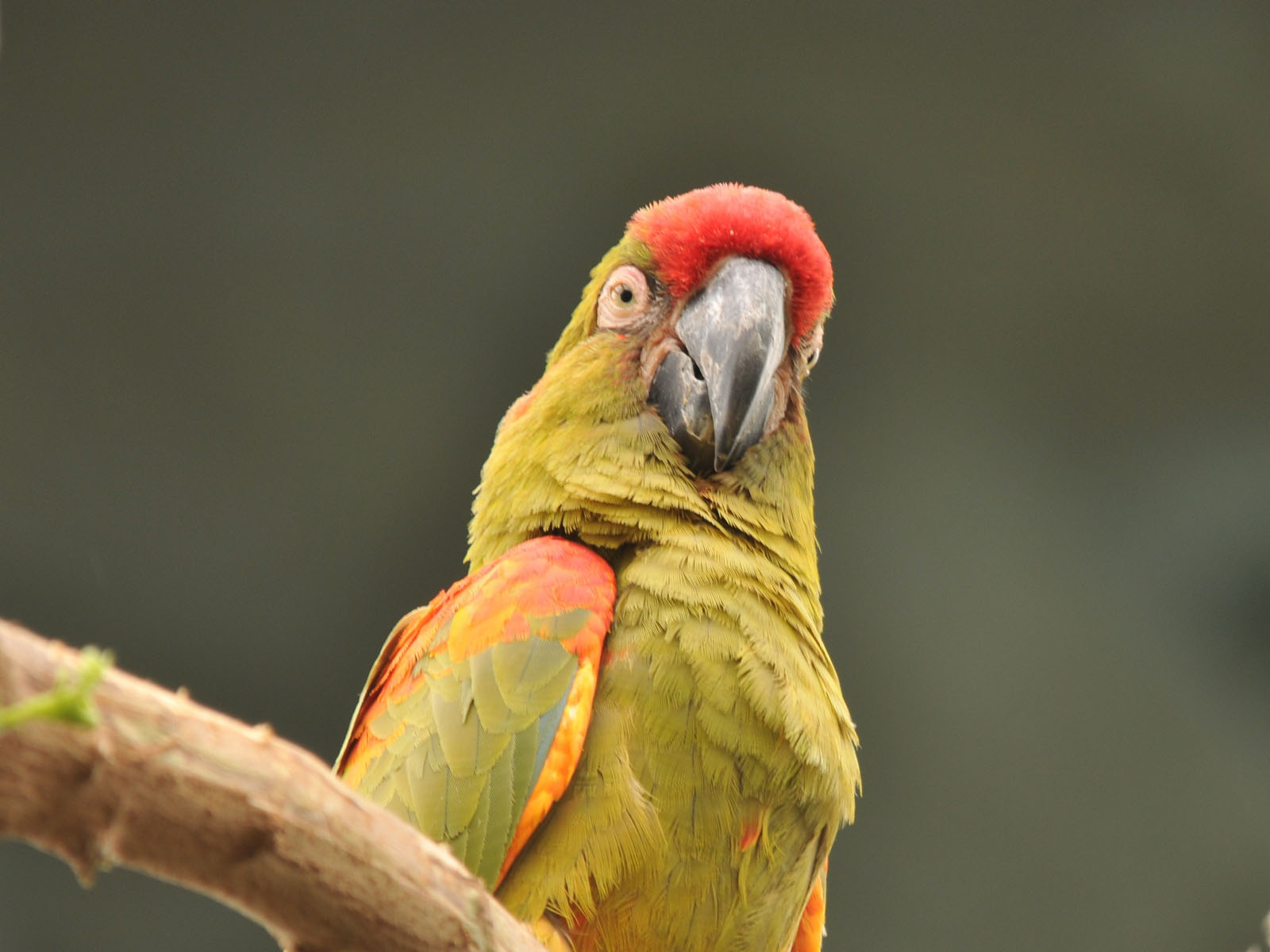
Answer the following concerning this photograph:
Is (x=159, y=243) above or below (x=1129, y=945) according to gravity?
above

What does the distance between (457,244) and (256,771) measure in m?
3.95

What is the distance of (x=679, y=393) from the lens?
2529mm

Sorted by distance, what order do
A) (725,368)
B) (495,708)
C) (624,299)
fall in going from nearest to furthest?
1. (495,708)
2. (725,368)
3. (624,299)

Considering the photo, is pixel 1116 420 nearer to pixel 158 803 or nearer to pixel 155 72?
pixel 155 72

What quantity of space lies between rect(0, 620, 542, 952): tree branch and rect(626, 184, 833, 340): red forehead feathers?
158cm

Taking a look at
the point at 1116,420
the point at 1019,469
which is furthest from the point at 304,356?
the point at 1116,420

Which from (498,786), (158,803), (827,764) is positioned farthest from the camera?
(827,764)

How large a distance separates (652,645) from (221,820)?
1.09 m

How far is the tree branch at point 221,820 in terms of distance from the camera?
1.04 meters

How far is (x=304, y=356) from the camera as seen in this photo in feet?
15.9

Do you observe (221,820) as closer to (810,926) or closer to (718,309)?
(718,309)

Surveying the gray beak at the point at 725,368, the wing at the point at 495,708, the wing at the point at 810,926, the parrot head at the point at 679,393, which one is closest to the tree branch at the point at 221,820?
the wing at the point at 495,708

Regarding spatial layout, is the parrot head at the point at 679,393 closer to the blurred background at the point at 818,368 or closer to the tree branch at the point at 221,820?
the tree branch at the point at 221,820

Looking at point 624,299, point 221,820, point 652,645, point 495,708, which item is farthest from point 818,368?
point 221,820
